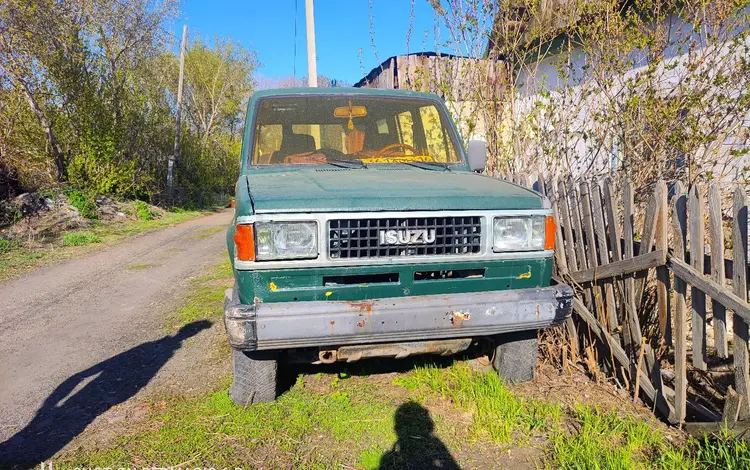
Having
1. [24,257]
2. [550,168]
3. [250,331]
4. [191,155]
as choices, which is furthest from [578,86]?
[191,155]

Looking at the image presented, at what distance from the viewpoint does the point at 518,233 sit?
300 cm

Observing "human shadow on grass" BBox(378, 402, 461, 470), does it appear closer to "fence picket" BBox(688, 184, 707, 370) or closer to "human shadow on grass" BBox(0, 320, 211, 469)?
"fence picket" BBox(688, 184, 707, 370)

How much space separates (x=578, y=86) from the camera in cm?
625

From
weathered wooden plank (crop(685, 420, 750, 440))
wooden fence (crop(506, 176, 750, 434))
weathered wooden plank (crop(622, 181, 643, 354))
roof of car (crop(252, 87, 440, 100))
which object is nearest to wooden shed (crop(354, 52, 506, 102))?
roof of car (crop(252, 87, 440, 100))

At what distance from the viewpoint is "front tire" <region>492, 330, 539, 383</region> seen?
3369 mm

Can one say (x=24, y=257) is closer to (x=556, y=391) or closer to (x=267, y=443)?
(x=267, y=443)

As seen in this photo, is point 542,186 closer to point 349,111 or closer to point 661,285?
point 661,285

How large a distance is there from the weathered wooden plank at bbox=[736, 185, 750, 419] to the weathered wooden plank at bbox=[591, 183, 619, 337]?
2.76 feet

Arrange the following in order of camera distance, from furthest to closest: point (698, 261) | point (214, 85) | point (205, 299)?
point (214, 85) → point (205, 299) → point (698, 261)

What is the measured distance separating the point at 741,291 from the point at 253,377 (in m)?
2.79

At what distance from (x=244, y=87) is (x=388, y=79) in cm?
2152

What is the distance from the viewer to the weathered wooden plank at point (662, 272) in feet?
9.63

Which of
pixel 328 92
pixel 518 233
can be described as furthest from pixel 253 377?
pixel 328 92

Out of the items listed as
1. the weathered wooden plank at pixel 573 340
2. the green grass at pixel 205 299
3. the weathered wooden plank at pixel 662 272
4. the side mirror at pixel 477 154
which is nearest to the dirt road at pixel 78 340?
the green grass at pixel 205 299
